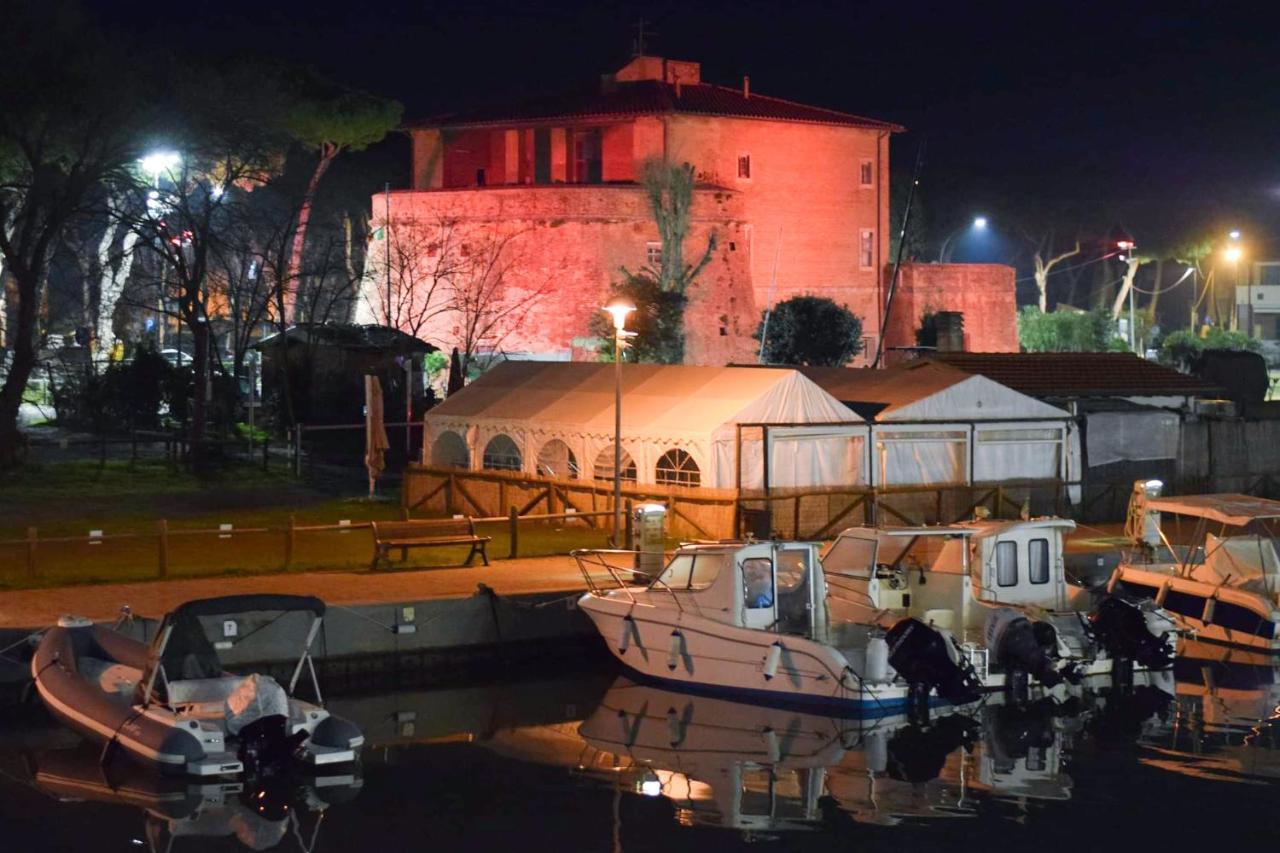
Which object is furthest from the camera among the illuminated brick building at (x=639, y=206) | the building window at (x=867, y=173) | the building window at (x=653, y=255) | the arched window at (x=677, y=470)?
the building window at (x=867, y=173)

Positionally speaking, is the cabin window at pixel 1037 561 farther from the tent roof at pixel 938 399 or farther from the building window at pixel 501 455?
the building window at pixel 501 455

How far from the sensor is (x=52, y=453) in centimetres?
4266

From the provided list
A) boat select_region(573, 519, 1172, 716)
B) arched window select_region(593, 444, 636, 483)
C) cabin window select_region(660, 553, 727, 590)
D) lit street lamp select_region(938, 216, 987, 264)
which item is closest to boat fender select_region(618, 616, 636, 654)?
boat select_region(573, 519, 1172, 716)

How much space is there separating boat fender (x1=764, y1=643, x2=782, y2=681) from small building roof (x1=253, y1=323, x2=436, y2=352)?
2973 centimetres

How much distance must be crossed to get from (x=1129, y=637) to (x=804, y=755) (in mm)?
Result: 6046

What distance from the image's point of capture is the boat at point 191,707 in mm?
18141

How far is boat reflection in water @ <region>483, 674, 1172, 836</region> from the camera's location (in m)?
18.3

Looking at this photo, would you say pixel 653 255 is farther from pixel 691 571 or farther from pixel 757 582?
pixel 757 582

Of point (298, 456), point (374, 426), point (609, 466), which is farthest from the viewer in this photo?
point (298, 456)

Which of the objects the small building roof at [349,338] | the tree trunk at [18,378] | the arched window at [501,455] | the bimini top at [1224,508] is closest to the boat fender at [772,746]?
the bimini top at [1224,508]

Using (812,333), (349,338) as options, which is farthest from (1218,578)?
(812,333)

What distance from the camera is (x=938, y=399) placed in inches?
1273

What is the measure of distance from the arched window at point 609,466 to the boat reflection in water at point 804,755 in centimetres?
839

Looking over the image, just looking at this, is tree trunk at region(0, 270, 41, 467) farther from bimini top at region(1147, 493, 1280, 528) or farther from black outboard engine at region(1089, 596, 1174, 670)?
black outboard engine at region(1089, 596, 1174, 670)
